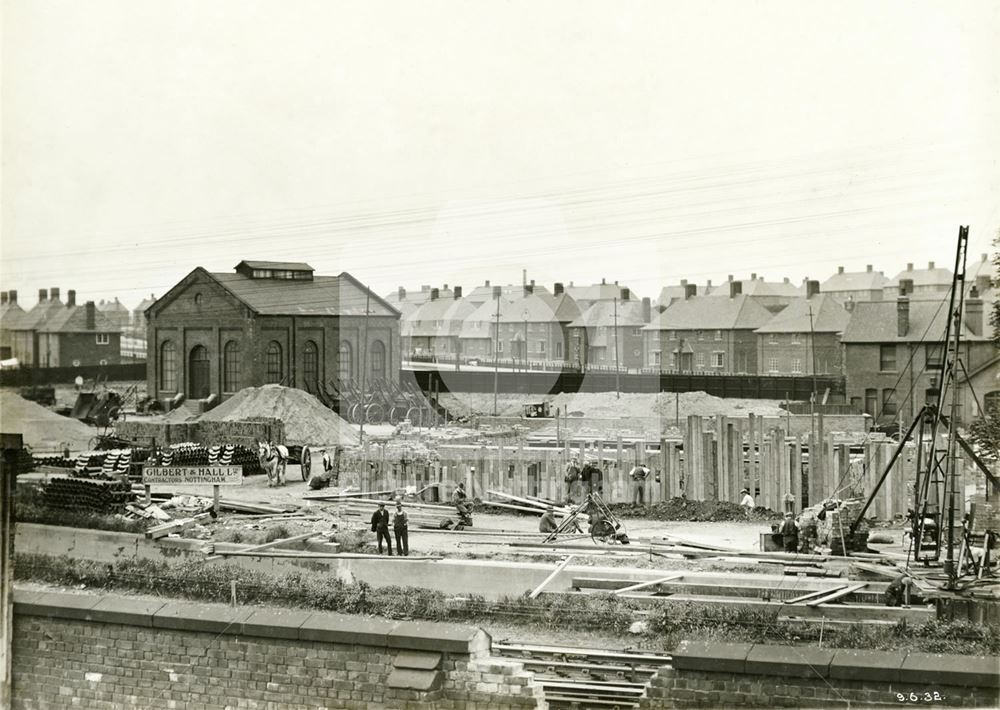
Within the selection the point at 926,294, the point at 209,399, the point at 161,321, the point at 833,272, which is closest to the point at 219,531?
the point at 209,399

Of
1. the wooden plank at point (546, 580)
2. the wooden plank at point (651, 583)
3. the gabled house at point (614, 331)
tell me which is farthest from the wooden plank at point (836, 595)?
the gabled house at point (614, 331)

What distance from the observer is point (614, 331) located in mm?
7074

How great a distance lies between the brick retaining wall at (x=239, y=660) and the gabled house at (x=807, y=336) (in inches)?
105

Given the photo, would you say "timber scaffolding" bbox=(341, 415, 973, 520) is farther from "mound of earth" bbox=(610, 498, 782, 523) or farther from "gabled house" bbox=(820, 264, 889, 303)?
"gabled house" bbox=(820, 264, 889, 303)

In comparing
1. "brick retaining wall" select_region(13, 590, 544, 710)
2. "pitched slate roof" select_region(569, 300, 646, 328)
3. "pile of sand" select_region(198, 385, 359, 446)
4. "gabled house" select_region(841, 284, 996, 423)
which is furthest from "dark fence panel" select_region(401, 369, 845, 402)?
"brick retaining wall" select_region(13, 590, 544, 710)

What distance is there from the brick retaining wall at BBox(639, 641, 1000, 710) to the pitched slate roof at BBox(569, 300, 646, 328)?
82.7 inches

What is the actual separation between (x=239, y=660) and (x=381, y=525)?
4.29ft

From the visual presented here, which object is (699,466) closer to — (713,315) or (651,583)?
(651,583)

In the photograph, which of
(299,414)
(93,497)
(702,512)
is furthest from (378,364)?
(93,497)

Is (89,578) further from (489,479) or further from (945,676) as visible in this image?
(945,676)

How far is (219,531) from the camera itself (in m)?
8.02

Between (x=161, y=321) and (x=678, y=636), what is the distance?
4.36 metres

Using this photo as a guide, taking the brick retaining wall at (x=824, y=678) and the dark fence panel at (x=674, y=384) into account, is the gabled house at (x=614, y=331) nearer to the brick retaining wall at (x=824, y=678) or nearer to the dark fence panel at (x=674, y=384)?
the dark fence panel at (x=674, y=384)

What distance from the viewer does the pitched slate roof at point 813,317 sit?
6797 millimetres
